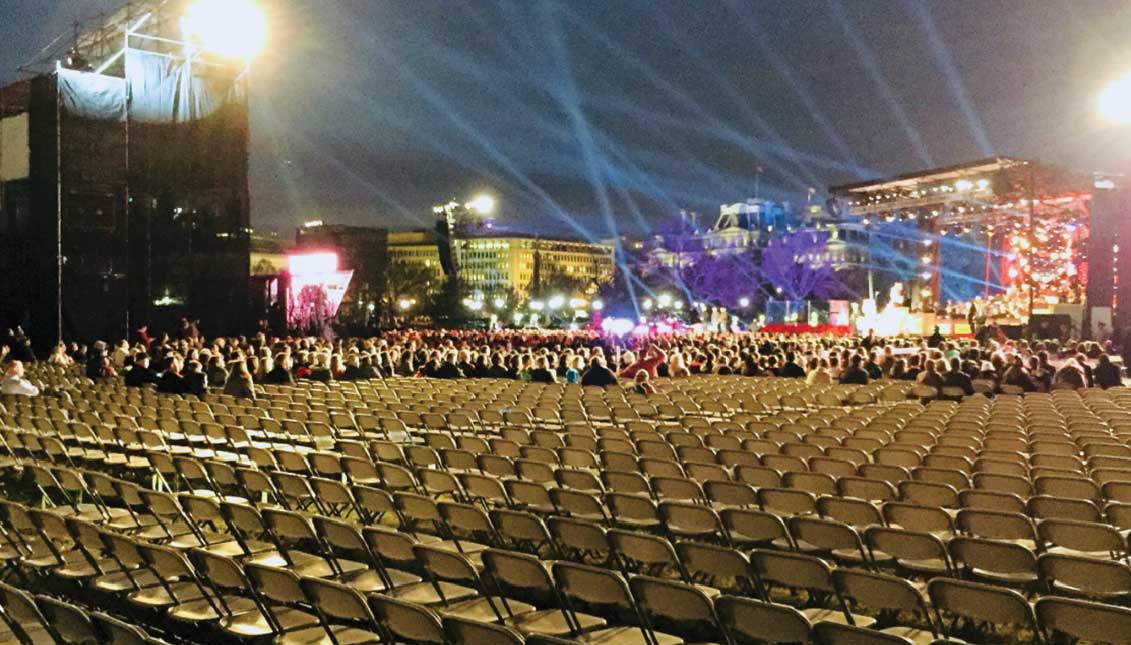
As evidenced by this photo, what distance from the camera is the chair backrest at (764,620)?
346cm

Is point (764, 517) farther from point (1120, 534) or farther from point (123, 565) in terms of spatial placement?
point (123, 565)

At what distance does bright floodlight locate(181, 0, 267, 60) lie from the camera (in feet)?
98.3

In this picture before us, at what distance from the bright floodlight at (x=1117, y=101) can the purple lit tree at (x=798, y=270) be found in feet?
178

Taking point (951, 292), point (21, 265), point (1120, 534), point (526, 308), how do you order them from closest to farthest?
point (1120, 534)
point (21, 265)
point (951, 292)
point (526, 308)

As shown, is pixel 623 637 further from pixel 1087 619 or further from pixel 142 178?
pixel 142 178

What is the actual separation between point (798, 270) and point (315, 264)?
56.0 meters

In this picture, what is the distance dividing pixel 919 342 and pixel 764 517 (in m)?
31.4

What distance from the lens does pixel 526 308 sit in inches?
4250

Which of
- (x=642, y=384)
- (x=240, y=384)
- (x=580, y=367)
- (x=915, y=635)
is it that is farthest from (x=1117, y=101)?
(x=915, y=635)

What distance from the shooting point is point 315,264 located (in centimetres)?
3525

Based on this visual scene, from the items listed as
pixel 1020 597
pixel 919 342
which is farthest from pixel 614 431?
pixel 919 342

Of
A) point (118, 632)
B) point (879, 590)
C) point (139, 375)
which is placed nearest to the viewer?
point (118, 632)

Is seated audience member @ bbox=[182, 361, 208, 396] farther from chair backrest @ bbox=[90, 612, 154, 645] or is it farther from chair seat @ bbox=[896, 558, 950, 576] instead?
chair backrest @ bbox=[90, 612, 154, 645]

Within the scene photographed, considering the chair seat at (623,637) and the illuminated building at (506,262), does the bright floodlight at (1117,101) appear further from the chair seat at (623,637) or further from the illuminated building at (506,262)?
the illuminated building at (506,262)
